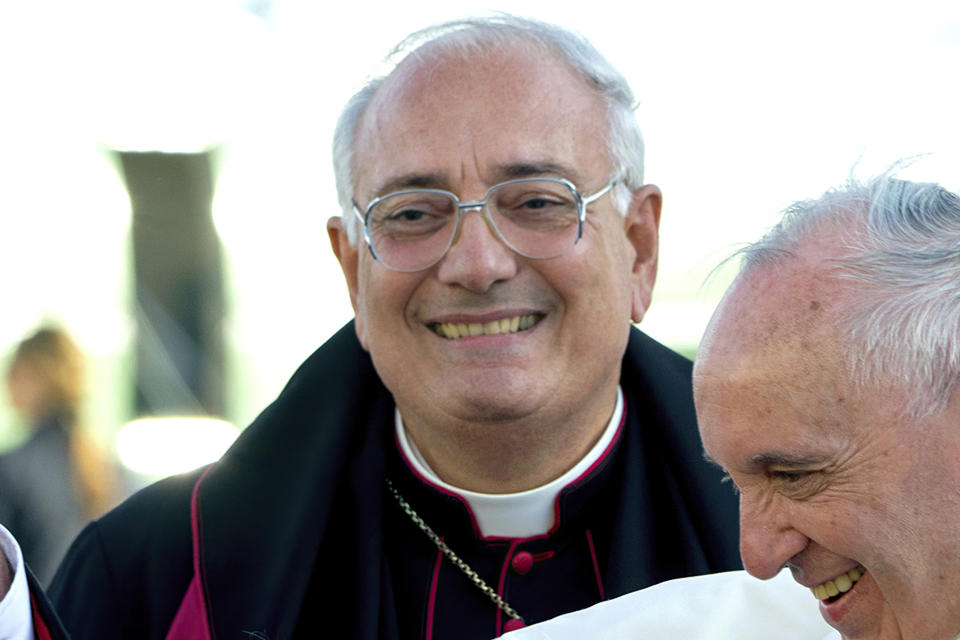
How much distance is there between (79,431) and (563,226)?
353 cm

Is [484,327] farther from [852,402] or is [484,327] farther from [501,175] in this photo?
[852,402]

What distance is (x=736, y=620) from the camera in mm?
1891

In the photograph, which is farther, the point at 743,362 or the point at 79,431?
the point at 79,431

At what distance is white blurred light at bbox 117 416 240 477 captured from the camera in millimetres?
5562

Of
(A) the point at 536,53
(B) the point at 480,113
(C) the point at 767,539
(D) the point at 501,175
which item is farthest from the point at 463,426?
(C) the point at 767,539

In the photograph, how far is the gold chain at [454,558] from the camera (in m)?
2.53

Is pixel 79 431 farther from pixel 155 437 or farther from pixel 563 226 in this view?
pixel 563 226

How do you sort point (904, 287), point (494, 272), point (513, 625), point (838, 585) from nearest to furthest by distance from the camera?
point (904, 287) → point (838, 585) → point (494, 272) → point (513, 625)

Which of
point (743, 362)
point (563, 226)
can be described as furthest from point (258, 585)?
point (743, 362)

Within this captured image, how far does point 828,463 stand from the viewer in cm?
146

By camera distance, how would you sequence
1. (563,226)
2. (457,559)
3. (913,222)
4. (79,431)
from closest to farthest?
(913,222) < (563,226) < (457,559) < (79,431)

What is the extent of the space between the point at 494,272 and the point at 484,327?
0.13 meters

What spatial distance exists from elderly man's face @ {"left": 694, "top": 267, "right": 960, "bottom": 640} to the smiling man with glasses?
831 millimetres

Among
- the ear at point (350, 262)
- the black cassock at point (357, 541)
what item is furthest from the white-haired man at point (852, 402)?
the ear at point (350, 262)
